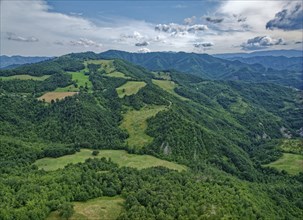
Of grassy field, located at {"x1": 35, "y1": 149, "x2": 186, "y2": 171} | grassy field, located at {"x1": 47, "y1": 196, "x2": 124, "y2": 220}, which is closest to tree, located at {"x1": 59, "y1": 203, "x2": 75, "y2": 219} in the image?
grassy field, located at {"x1": 47, "y1": 196, "x2": 124, "y2": 220}

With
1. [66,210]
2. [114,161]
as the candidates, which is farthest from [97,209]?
[114,161]

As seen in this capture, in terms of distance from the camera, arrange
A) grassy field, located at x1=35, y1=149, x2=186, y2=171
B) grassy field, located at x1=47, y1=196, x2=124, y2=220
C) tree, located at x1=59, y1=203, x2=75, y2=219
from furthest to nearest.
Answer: grassy field, located at x1=35, y1=149, x2=186, y2=171 < grassy field, located at x1=47, y1=196, x2=124, y2=220 < tree, located at x1=59, y1=203, x2=75, y2=219

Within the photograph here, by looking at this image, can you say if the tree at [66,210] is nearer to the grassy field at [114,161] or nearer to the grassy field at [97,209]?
the grassy field at [97,209]

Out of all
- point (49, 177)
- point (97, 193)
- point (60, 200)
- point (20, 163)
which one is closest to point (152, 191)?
point (97, 193)

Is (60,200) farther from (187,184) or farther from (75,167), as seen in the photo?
(187,184)

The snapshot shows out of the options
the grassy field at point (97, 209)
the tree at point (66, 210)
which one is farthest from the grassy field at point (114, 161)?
the tree at point (66, 210)

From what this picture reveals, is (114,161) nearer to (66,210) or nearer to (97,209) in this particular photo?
(97,209)

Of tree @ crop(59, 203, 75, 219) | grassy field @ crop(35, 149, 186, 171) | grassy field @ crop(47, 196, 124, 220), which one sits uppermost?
tree @ crop(59, 203, 75, 219)

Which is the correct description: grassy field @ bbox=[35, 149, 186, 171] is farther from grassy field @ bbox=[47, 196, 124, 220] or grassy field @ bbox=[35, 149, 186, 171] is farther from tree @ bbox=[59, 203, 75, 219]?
tree @ bbox=[59, 203, 75, 219]
